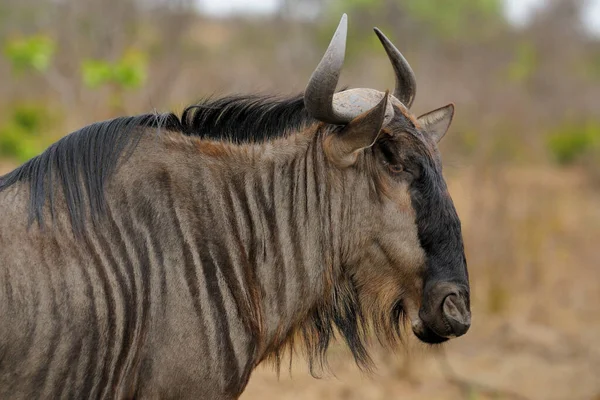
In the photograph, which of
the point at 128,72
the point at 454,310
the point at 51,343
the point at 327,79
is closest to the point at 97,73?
the point at 128,72

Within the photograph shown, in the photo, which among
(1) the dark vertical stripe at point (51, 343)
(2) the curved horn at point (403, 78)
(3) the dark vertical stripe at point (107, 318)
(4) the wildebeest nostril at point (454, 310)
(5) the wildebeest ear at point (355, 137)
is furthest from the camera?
(2) the curved horn at point (403, 78)

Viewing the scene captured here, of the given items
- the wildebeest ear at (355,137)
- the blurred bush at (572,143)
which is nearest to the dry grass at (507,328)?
the wildebeest ear at (355,137)

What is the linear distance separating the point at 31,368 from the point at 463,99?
1474 cm

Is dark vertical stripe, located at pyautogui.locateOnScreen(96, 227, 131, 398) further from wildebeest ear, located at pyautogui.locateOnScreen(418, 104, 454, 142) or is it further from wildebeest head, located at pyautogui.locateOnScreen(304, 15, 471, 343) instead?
wildebeest ear, located at pyautogui.locateOnScreen(418, 104, 454, 142)

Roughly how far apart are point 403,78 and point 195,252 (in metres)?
1.41

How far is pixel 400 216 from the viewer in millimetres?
3609

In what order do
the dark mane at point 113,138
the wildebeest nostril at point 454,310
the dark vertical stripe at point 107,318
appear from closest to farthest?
the dark vertical stripe at point 107,318 < the dark mane at point 113,138 < the wildebeest nostril at point 454,310

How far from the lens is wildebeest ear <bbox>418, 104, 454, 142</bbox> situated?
13.4ft

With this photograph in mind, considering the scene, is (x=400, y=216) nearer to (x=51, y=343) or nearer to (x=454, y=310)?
(x=454, y=310)

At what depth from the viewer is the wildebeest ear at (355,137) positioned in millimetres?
3412

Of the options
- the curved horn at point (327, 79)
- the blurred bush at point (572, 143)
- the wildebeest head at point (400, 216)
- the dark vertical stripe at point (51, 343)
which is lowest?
the dark vertical stripe at point (51, 343)

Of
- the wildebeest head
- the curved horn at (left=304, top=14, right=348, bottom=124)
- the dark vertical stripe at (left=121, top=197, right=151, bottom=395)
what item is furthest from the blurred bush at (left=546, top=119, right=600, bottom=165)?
the dark vertical stripe at (left=121, top=197, right=151, bottom=395)

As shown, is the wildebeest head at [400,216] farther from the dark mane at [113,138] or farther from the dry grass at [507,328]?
the dry grass at [507,328]

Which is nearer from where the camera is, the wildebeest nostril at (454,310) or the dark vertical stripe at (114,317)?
the dark vertical stripe at (114,317)
